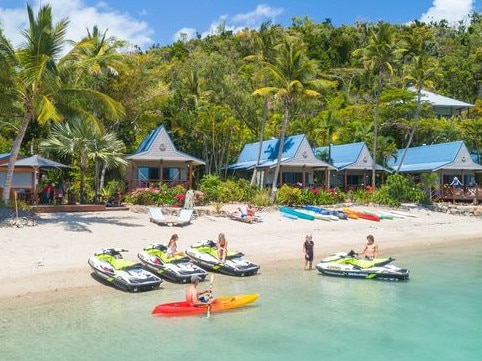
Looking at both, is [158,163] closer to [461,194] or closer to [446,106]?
[461,194]

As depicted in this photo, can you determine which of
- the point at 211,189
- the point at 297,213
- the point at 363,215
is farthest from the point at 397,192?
the point at 211,189

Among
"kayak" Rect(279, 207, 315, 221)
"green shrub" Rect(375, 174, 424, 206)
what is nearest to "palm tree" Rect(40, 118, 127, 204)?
"kayak" Rect(279, 207, 315, 221)

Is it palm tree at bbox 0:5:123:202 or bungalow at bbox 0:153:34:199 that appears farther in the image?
bungalow at bbox 0:153:34:199

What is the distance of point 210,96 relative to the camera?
42.8 metres

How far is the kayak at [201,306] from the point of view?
13.2 m

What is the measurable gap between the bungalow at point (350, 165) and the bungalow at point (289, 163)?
2.27 metres

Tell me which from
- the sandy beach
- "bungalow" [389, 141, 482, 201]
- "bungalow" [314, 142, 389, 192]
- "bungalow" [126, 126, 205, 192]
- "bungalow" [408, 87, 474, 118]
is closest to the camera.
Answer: the sandy beach

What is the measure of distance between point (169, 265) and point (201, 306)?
3.37 m

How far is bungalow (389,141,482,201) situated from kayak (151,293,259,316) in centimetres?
3045

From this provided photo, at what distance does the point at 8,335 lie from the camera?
37.8ft

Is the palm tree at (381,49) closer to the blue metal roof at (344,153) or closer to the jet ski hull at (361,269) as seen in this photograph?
the blue metal roof at (344,153)

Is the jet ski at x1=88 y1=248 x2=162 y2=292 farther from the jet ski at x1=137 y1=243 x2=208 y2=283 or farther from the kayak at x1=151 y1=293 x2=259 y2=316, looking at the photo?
the kayak at x1=151 y1=293 x2=259 y2=316

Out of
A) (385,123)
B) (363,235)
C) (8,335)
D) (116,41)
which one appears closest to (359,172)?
(385,123)

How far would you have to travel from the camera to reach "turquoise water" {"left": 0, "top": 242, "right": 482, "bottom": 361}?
11.1 meters
